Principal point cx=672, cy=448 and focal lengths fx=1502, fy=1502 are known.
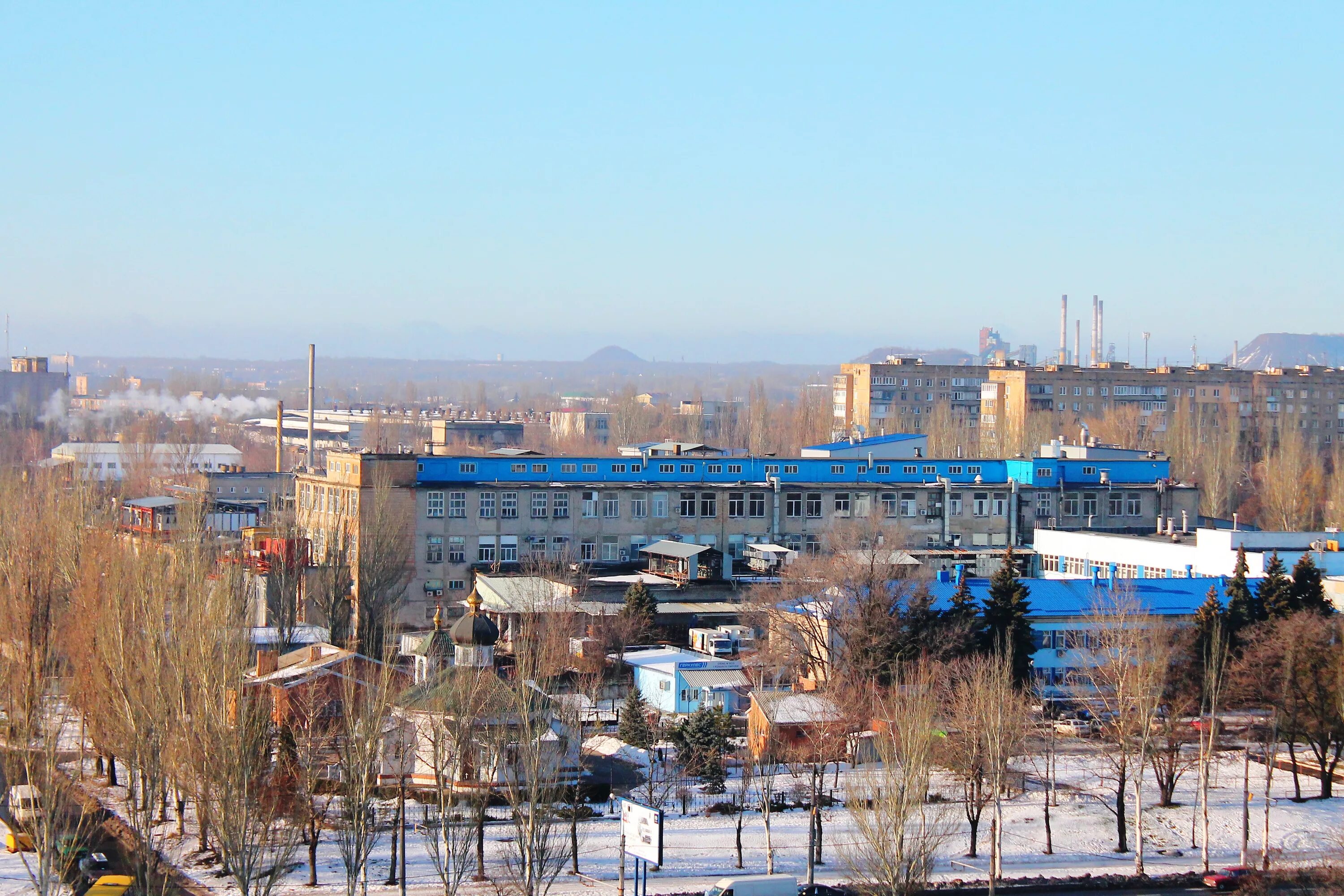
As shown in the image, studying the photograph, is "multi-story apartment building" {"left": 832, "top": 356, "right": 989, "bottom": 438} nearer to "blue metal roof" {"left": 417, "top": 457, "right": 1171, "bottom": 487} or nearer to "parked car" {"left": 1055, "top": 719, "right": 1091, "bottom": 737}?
"blue metal roof" {"left": 417, "top": 457, "right": 1171, "bottom": 487}

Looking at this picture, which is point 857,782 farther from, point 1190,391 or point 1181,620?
point 1190,391

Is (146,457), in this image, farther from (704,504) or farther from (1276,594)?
(1276,594)

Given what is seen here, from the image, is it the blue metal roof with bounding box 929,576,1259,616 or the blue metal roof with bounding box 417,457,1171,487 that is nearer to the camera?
the blue metal roof with bounding box 929,576,1259,616

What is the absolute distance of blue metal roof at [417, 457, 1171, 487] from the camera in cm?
3681

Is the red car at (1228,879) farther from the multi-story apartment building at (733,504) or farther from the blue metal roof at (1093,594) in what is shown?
the multi-story apartment building at (733,504)

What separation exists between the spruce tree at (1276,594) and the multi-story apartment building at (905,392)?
4532 cm

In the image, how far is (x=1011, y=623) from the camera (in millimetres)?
24516

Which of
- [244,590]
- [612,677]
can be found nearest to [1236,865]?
[612,677]

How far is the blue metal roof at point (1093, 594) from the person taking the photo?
26.7 metres

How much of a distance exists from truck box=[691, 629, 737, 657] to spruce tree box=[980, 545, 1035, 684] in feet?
18.7

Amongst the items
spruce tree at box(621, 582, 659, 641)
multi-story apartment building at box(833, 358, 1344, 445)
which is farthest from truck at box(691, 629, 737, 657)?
multi-story apartment building at box(833, 358, 1344, 445)

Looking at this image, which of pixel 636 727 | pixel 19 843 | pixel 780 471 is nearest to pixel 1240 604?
pixel 636 727

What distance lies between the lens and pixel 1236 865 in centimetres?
1858

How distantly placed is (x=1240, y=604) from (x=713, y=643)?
377 inches
